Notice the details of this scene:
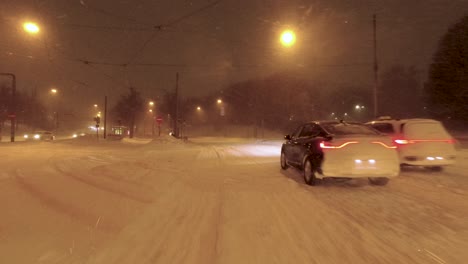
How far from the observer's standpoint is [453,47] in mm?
34938

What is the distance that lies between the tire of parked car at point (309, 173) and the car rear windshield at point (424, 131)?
3653mm

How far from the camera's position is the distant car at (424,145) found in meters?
11.0

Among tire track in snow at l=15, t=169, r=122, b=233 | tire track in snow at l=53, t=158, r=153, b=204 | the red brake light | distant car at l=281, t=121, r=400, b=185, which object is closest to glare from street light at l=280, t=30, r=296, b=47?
the red brake light

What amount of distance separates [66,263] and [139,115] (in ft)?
250

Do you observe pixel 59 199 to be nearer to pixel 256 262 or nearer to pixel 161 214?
pixel 161 214

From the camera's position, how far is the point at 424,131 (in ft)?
36.7

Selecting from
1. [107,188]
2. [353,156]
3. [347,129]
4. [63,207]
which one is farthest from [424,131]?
[63,207]

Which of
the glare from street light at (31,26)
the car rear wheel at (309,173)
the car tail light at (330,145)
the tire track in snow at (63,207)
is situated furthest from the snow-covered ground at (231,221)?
the glare from street light at (31,26)

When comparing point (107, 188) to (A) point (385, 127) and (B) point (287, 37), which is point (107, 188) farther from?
(B) point (287, 37)

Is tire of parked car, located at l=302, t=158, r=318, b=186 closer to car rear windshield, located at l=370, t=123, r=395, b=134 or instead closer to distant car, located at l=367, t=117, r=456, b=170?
distant car, located at l=367, t=117, r=456, b=170

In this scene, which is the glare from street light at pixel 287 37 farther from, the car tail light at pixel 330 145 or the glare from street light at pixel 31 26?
the glare from street light at pixel 31 26

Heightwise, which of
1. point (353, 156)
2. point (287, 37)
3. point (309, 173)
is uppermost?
point (287, 37)

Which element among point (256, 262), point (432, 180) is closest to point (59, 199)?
point (256, 262)

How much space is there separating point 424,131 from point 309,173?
4311 mm
